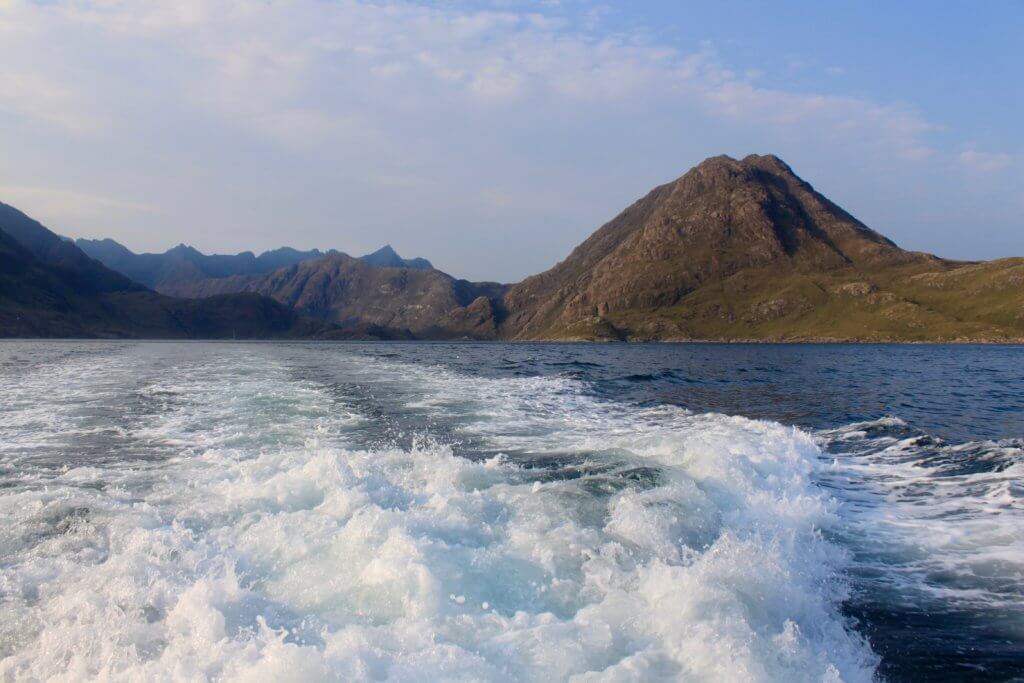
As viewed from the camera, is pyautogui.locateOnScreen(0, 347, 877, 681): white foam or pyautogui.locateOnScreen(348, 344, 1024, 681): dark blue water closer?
pyautogui.locateOnScreen(0, 347, 877, 681): white foam

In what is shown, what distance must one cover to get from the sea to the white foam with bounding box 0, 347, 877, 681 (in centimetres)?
4

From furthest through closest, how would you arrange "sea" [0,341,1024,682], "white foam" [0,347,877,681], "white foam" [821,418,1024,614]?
"white foam" [821,418,1024,614]
"sea" [0,341,1024,682]
"white foam" [0,347,877,681]

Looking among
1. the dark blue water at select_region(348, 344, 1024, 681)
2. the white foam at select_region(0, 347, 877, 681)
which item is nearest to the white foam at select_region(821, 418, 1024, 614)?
the dark blue water at select_region(348, 344, 1024, 681)

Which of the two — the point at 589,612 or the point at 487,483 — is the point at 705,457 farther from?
the point at 589,612

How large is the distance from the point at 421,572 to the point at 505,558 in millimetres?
1411

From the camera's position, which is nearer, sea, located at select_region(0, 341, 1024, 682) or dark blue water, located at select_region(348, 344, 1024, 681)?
sea, located at select_region(0, 341, 1024, 682)

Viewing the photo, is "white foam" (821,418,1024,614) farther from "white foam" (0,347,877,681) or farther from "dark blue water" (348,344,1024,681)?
"white foam" (0,347,877,681)

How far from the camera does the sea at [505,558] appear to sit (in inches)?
270

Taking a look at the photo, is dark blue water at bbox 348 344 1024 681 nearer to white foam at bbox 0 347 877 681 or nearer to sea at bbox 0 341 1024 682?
sea at bbox 0 341 1024 682

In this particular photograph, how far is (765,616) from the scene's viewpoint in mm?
7934

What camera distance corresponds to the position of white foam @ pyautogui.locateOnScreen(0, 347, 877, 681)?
6711 millimetres

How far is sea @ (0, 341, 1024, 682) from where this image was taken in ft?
22.5

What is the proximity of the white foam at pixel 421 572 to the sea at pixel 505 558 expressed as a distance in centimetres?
4

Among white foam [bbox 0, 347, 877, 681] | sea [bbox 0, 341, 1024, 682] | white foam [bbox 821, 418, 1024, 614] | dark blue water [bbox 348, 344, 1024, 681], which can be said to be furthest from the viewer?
white foam [bbox 821, 418, 1024, 614]
